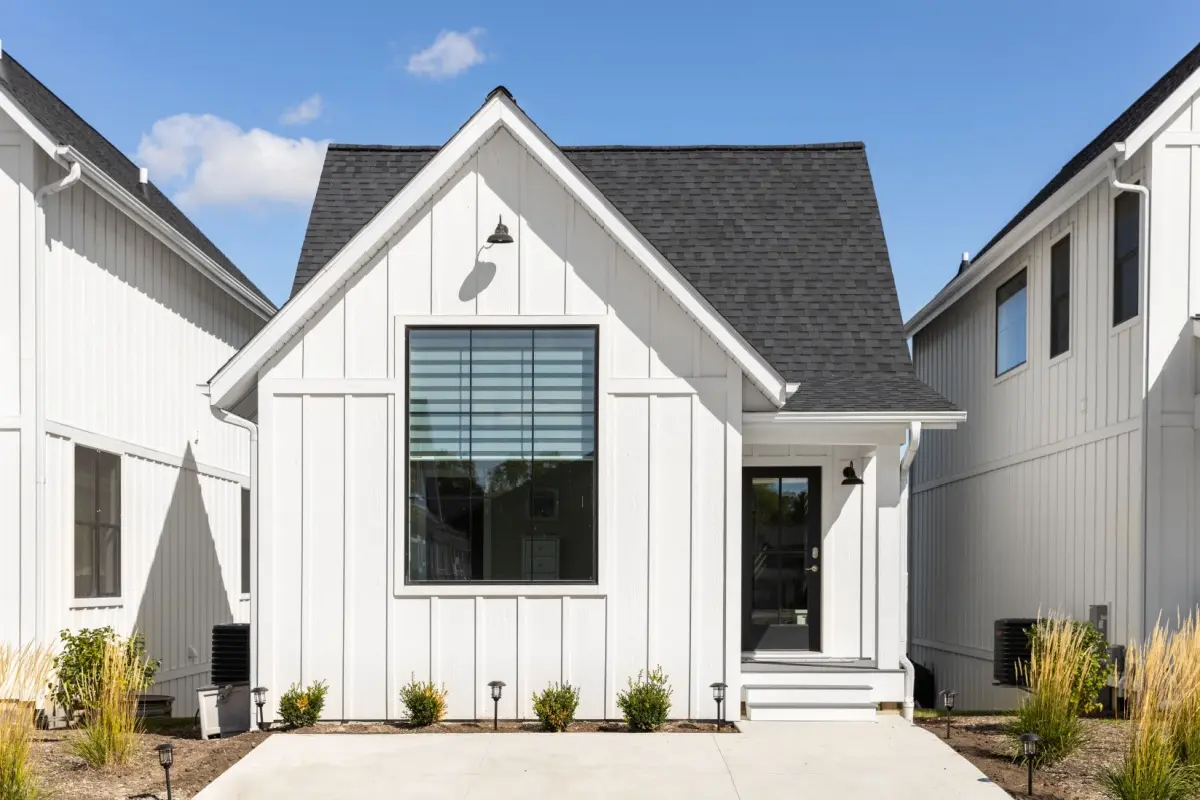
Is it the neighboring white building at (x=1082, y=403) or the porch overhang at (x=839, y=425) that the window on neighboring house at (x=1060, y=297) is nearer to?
the neighboring white building at (x=1082, y=403)

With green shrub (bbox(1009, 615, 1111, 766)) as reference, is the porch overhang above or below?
above

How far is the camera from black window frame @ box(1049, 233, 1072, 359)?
13.5 meters

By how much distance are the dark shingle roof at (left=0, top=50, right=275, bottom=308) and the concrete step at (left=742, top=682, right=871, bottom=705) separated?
783 centimetres

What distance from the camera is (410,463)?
10750 millimetres

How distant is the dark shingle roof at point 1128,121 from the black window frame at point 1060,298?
2.29ft

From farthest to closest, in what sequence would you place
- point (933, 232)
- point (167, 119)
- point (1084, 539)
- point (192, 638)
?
point (167, 119)
point (933, 232)
point (192, 638)
point (1084, 539)

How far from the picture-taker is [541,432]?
10758mm

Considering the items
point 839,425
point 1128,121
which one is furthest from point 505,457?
point 1128,121

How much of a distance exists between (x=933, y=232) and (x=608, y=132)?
829 centimetres

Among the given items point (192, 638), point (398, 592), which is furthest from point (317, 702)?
point (192, 638)

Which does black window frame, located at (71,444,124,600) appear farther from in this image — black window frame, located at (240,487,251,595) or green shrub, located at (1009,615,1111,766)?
green shrub, located at (1009,615,1111,766)

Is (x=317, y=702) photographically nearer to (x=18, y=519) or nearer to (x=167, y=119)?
(x=18, y=519)

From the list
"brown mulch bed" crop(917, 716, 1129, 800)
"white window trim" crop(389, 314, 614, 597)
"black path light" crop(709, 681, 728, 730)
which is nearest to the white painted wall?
"white window trim" crop(389, 314, 614, 597)

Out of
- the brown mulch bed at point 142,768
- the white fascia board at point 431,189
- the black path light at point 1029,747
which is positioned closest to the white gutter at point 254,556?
the white fascia board at point 431,189
